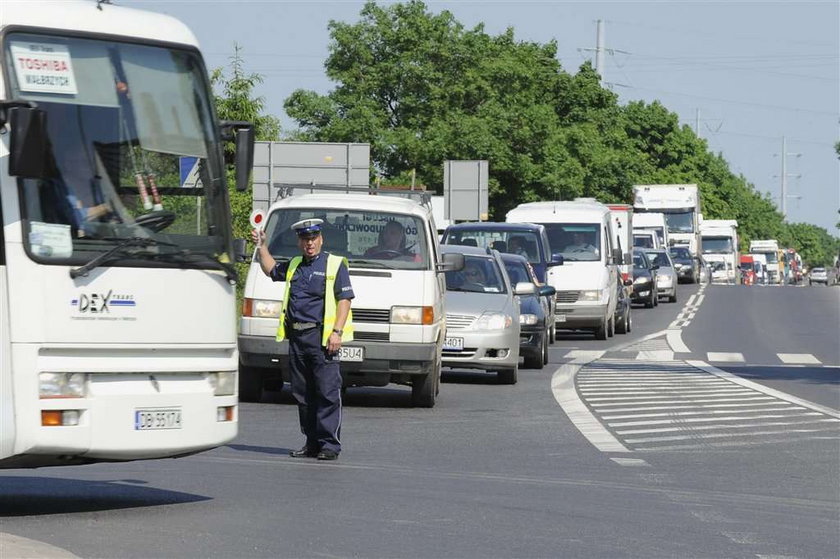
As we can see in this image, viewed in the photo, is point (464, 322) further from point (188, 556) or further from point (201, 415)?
point (188, 556)

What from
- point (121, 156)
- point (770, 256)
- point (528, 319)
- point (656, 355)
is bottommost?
point (770, 256)

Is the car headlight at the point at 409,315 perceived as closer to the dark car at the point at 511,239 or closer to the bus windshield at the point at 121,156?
the bus windshield at the point at 121,156

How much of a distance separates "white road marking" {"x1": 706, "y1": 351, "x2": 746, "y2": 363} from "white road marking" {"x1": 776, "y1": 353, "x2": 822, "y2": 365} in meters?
0.70

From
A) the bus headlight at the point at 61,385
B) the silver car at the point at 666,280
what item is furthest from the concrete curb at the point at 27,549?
the silver car at the point at 666,280

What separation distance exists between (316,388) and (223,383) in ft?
9.23

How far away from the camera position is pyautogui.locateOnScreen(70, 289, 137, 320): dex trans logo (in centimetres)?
1017

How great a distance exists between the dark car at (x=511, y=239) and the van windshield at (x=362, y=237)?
12229 mm

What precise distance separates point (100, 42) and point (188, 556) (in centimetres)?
326

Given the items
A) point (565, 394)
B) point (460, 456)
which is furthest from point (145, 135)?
point (565, 394)

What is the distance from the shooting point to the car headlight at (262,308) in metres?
18.3

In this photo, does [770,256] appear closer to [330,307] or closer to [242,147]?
[330,307]

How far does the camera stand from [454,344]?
2239cm

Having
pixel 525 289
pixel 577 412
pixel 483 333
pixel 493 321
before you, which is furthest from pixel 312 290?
pixel 525 289

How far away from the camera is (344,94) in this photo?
82.4m
